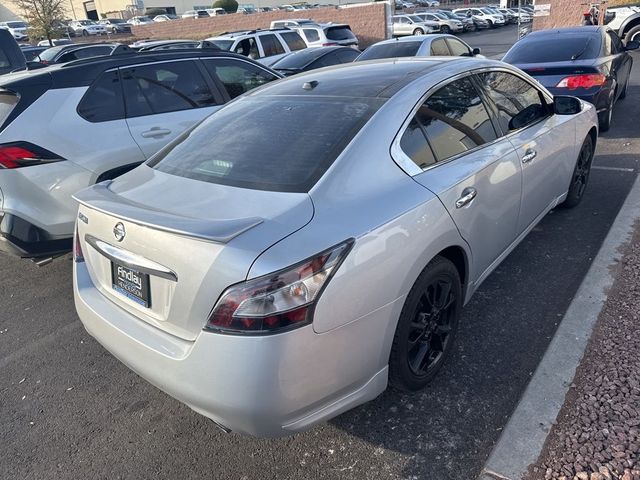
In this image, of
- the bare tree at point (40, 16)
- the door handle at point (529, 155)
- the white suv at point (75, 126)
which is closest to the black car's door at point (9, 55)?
the white suv at point (75, 126)

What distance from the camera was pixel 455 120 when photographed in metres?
3.01

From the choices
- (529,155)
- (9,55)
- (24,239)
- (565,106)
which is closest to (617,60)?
(565,106)

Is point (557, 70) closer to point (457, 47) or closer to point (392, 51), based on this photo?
point (392, 51)

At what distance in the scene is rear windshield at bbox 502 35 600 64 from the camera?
24.0 ft

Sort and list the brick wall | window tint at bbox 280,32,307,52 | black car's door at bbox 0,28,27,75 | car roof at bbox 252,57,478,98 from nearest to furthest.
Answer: car roof at bbox 252,57,478,98, black car's door at bbox 0,28,27,75, window tint at bbox 280,32,307,52, the brick wall

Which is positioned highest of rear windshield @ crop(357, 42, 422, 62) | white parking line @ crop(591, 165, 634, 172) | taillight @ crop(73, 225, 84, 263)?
taillight @ crop(73, 225, 84, 263)

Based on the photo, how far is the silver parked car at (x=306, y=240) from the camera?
6.39 ft

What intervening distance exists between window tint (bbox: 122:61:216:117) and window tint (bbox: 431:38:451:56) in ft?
22.3

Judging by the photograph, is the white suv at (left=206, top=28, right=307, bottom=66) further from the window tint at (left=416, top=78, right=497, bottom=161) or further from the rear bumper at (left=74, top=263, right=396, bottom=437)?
the rear bumper at (left=74, top=263, right=396, bottom=437)

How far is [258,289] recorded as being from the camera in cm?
190

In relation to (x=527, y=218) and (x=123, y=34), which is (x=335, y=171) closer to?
(x=527, y=218)

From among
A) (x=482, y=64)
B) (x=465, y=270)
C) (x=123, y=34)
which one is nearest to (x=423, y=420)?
(x=465, y=270)

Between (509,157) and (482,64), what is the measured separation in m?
0.68

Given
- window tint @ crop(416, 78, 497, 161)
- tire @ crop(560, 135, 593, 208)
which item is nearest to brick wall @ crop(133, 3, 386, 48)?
tire @ crop(560, 135, 593, 208)
